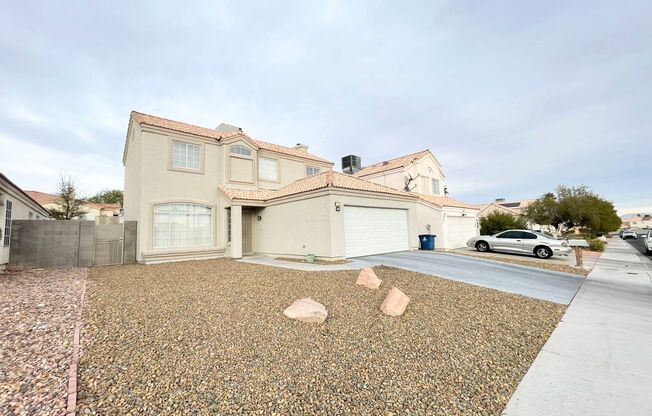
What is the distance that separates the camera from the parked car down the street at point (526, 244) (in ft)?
48.1

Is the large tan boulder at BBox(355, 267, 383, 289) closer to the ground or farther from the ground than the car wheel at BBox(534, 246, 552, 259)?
farther from the ground

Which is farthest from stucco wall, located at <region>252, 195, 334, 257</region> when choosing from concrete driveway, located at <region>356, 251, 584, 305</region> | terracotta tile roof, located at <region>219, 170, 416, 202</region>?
concrete driveway, located at <region>356, 251, 584, 305</region>

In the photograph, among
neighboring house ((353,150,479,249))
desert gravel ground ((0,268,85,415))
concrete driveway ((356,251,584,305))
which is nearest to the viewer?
desert gravel ground ((0,268,85,415))

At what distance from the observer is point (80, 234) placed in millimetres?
12328

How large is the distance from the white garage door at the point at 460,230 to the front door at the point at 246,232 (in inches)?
558

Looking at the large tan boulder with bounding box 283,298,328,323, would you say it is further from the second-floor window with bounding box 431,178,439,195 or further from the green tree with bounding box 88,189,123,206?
the green tree with bounding box 88,189,123,206

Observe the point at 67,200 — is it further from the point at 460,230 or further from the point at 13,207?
the point at 460,230

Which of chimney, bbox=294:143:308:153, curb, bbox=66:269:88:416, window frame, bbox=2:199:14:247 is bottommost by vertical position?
curb, bbox=66:269:88:416

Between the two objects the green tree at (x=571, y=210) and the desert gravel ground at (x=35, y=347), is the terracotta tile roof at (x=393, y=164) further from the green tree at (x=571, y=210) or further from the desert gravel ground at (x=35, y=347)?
the green tree at (x=571, y=210)

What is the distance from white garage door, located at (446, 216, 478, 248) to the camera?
19.2 metres

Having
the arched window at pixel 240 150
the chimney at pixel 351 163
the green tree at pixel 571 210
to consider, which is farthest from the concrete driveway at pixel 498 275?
the green tree at pixel 571 210

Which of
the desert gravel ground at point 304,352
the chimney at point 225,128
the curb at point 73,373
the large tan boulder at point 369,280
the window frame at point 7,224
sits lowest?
the desert gravel ground at point 304,352

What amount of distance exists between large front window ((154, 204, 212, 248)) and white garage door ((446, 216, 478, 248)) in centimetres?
1661

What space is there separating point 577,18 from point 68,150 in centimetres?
3659
